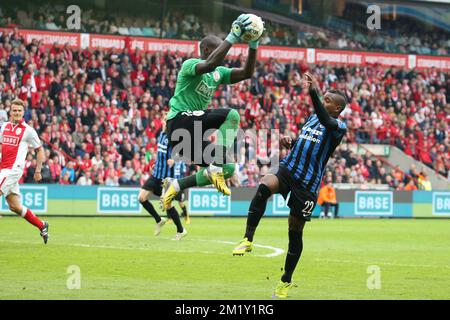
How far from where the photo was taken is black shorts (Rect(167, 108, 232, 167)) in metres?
12.4

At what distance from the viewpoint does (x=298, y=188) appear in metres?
11.4

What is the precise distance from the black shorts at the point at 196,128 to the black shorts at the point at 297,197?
4.48 feet

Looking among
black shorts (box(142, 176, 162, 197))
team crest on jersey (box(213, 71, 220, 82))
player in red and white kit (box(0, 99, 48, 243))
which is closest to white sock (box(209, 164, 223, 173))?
team crest on jersey (box(213, 71, 220, 82))

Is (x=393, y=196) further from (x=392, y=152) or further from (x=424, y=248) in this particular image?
(x=424, y=248)

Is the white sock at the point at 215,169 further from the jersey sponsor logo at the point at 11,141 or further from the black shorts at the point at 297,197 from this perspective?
the jersey sponsor logo at the point at 11,141

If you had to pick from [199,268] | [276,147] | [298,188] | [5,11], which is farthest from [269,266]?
[5,11]

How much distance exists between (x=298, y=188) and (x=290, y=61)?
3154 centimetres

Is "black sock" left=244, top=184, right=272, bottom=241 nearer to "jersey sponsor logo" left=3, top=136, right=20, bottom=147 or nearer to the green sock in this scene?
the green sock

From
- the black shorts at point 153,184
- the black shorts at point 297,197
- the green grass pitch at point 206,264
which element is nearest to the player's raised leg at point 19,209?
the green grass pitch at point 206,264

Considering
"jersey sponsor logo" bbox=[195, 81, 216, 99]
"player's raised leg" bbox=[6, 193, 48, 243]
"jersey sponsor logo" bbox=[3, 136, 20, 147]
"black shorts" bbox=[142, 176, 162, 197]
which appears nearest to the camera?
"jersey sponsor logo" bbox=[195, 81, 216, 99]

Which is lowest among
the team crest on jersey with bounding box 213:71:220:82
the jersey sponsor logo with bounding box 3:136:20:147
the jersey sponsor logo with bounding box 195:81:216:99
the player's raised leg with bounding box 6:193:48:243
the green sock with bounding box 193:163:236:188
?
the player's raised leg with bounding box 6:193:48:243

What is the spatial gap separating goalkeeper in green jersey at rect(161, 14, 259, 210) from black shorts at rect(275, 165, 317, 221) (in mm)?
1204

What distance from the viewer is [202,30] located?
4206cm

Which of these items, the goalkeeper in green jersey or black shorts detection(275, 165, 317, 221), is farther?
the goalkeeper in green jersey
